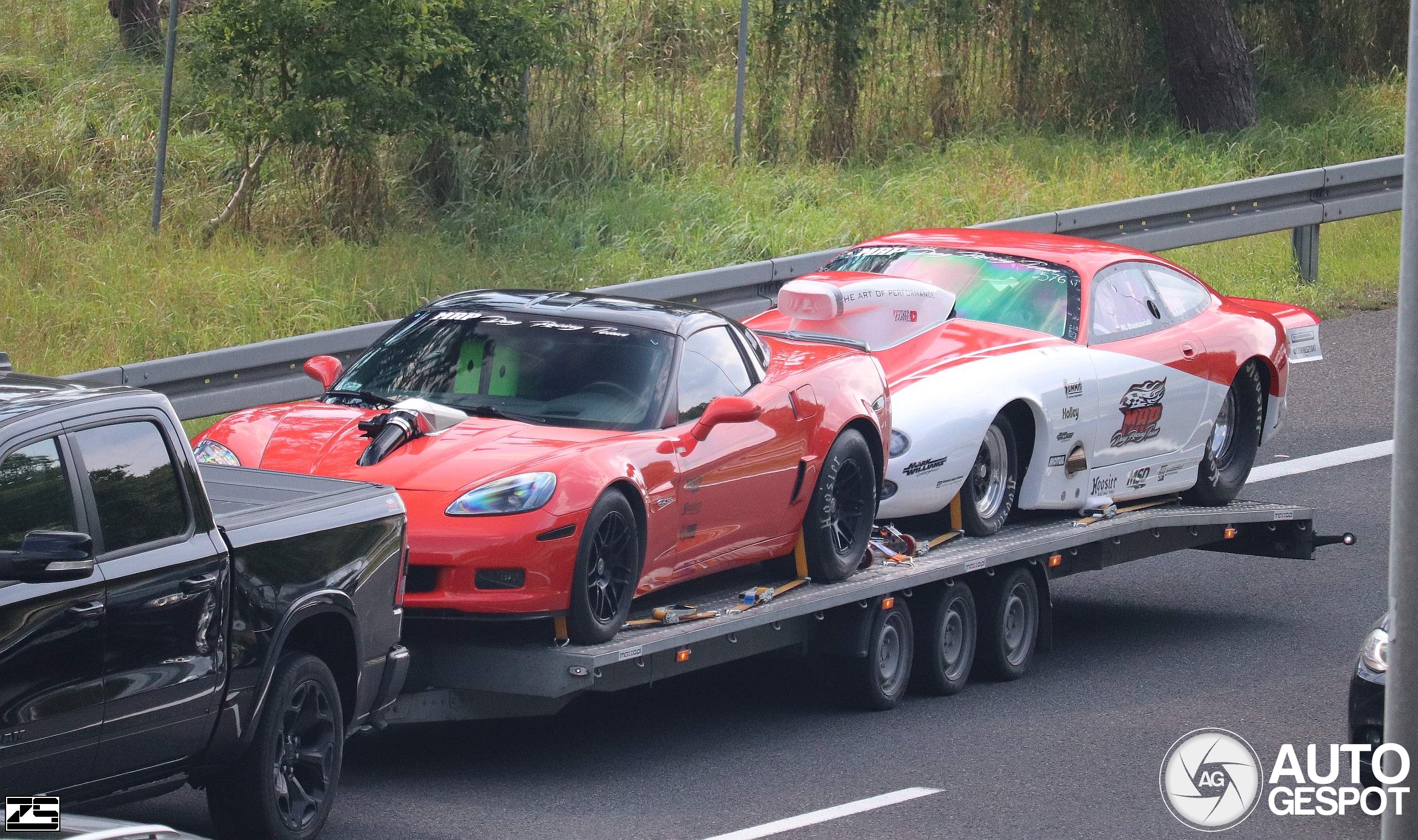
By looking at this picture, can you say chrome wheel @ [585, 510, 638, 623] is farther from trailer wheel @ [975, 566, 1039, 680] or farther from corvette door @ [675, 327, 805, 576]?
trailer wheel @ [975, 566, 1039, 680]

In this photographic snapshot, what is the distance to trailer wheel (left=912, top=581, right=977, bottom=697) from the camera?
33.8ft

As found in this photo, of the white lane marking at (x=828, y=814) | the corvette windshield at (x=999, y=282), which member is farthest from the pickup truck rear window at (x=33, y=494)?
the corvette windshield at (x=999, y=282)

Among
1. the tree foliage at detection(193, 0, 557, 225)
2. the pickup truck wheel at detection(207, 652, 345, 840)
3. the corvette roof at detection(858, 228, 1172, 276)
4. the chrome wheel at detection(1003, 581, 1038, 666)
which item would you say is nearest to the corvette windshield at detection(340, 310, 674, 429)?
the pickup truck wheel at detection(207, 652, 345, 840)

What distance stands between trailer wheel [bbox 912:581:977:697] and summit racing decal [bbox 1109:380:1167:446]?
1572 millimetres

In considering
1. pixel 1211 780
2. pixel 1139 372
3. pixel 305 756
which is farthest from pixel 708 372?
pixel 1139 372

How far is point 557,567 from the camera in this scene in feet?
26.3

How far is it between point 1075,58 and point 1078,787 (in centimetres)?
1505

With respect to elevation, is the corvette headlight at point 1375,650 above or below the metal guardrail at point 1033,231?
below

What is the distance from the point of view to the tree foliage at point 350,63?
1454cm

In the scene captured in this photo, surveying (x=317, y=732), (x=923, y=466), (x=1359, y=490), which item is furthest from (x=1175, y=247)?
(x=317, y=732)

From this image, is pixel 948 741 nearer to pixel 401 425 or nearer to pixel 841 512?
pixel 841 512

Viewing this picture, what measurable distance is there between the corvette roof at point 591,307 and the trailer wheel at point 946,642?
185 centimetres

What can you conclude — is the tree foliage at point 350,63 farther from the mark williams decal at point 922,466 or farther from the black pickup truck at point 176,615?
the black pickup truck at point 176,615

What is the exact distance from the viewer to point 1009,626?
1091 cm
